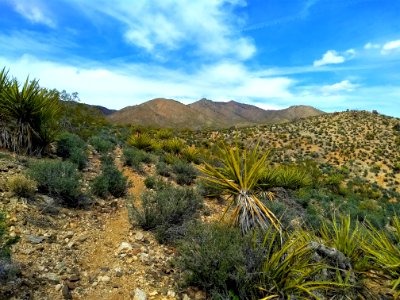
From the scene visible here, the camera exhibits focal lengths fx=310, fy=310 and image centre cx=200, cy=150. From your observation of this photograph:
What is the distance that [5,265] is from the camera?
4.07m

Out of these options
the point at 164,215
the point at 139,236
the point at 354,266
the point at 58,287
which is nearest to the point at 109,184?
the point at 164,215

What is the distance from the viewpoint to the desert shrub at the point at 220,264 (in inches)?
182

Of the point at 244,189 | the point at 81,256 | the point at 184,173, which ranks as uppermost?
the point at 244,189

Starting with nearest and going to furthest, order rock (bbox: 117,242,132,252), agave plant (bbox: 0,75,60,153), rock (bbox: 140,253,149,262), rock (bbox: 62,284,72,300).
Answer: rock (bbox: 62,284,72,300)
rock (bbox: 140,253,149,262)
rock (bbox: 117,242,132,252)
agave plant (bbox: 0,75,60,153)

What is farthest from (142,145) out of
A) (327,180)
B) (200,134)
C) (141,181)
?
(200,134)

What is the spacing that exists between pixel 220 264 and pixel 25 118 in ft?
26.0

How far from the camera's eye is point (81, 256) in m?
5.48

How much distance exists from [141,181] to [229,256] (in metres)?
6.50

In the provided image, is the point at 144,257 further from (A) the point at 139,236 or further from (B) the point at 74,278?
(B) the point at 74,278

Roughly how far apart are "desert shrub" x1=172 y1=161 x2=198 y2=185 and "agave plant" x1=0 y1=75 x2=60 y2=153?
179 inches

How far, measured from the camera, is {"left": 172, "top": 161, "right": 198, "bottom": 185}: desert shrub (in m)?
11.6

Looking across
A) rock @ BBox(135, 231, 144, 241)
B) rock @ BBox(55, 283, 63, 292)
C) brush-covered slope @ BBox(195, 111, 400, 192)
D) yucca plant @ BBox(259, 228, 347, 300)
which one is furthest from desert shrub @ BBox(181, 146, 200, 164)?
brush-covered slope @ BBox(195, 111, 400, 192)

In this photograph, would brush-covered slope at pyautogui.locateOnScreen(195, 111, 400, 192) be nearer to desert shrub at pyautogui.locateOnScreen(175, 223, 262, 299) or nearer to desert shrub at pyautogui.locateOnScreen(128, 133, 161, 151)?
desert shrub at pyautogui.locateOnScreen(128, 133, 161, 151)

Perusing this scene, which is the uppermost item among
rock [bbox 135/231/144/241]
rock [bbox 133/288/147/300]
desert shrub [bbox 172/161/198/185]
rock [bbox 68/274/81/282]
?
desert shrub [bbox 172/161/198/185]
